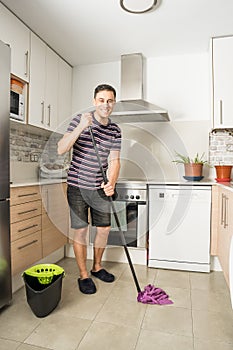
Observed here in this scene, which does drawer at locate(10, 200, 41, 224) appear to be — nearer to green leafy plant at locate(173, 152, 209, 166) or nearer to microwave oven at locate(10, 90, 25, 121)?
microwave oven at locate(10, 90, 25, 121)

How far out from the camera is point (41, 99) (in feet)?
8.15

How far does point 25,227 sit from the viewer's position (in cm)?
193

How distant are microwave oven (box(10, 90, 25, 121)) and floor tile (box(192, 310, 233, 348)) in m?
1.84

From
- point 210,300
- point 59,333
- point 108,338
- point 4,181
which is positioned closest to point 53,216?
point 4,181

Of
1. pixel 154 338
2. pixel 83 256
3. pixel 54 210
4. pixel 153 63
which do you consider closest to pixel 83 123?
pixel 54 210

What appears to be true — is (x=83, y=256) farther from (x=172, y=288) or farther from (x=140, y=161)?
(x=140, y=161)

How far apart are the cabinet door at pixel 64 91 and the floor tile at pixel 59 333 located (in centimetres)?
183

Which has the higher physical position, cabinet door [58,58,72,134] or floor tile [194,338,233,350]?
cabinet door [58,58,72,134]

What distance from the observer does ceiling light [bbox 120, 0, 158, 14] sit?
189 cm

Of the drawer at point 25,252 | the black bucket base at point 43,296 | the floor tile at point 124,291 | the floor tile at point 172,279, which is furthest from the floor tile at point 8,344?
the floor tile at point 172,279

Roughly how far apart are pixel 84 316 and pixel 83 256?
489mm

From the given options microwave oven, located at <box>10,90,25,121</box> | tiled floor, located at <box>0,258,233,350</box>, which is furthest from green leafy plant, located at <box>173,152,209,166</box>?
microwave oven, located at <box>10,90,25,121</box>

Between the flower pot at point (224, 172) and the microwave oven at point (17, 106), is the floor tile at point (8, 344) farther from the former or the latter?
the flower pot at point (224, 172)

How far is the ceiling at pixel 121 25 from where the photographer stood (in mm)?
1976
